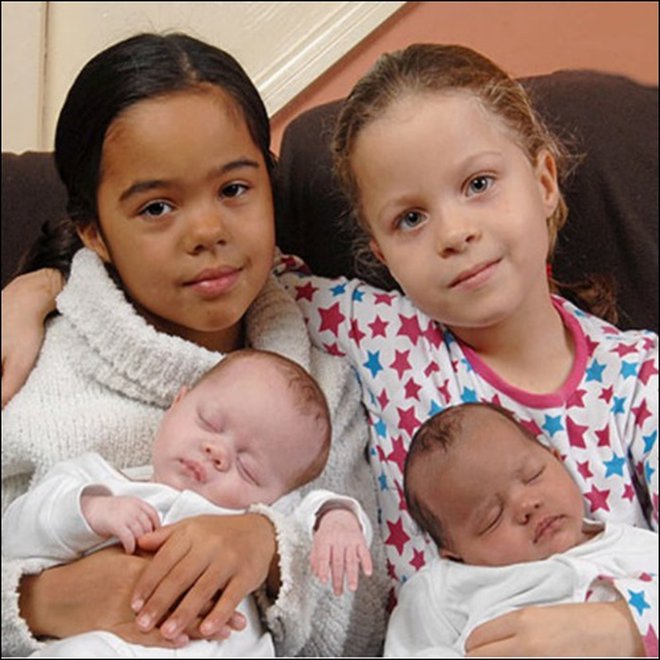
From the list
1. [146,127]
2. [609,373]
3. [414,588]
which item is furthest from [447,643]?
[146,127]

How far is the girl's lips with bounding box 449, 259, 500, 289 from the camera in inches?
25.0

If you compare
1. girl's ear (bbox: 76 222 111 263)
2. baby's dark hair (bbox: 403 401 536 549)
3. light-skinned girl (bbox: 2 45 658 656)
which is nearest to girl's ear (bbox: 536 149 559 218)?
light-skinned girl (bbox: 2 45 658 656)

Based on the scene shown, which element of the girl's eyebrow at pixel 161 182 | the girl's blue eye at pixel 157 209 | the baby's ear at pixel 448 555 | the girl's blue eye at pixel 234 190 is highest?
the girl's eyebrow at pixel 161 182

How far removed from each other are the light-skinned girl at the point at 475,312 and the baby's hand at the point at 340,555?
51 mm

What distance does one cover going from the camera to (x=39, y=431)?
25.2 inches

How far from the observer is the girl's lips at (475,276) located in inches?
25.0

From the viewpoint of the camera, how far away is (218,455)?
0.60m

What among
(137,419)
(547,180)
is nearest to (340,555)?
(137,419)

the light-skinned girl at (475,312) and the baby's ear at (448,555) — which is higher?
the light-skinned girl at (475,312)

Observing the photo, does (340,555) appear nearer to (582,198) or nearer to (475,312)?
(475,312)

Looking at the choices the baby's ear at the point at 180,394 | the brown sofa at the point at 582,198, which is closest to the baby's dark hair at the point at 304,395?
the baby's ear at the point at 180,394

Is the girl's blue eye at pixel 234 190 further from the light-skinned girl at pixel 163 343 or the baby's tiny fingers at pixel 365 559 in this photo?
the baby's tiny fingers at pixel 365 559

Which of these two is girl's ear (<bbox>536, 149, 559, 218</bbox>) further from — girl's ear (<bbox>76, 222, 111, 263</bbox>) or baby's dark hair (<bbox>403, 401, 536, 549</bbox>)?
girl's ear (<bbox>76, 222, 111, 263</bbox>)

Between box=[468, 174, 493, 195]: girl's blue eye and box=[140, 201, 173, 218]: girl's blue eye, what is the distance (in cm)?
14
